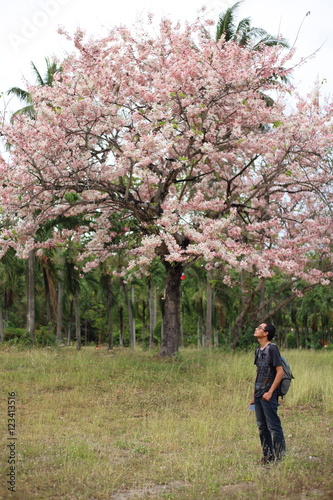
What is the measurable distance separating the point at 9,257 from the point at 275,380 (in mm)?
17511

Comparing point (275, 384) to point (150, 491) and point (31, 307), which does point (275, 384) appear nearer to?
point (150, 491)

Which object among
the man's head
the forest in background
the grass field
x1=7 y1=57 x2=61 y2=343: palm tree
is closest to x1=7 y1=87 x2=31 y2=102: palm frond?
x1=7 y1=57 x2=61 y2=343: palm tree

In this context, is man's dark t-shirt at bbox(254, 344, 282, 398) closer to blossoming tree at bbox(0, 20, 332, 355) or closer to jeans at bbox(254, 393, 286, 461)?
jeans at bbox(254, 393, 286, 461)

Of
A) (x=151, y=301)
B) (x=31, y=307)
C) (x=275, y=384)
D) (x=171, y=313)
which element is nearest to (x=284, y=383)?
(x=275, y=384)

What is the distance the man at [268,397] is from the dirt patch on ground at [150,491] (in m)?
1.25

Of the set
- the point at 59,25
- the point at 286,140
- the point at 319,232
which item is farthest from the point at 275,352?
the point at 59,25

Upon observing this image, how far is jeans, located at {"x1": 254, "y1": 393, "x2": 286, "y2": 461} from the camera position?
6.36 m

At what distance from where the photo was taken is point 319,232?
15445 mm

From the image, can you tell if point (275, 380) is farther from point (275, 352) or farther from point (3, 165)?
point (3, 165)

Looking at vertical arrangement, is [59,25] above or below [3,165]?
above

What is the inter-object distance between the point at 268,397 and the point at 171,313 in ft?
30.8

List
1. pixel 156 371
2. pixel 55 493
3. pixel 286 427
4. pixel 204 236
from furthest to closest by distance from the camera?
pixel 156 371 < pixel 204 236 < pixel 286 427 < pixel 55 493

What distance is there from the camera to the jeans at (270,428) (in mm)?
6363

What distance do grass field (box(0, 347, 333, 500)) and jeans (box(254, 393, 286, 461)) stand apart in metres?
0.22
